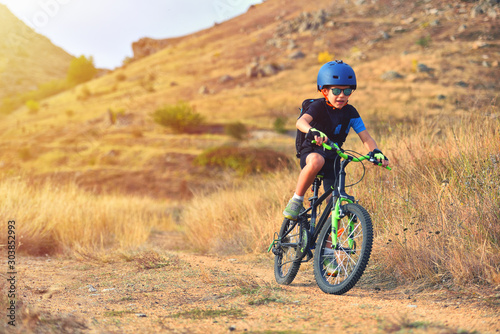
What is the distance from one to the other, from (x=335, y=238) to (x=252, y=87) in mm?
57217

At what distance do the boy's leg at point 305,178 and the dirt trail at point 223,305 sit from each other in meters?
0.82

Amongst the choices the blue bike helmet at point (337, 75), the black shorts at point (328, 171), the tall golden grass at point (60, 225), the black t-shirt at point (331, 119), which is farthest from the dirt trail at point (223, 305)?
the blue bike helmet at point (337, 75)

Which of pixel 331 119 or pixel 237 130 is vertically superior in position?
pixel 237 130

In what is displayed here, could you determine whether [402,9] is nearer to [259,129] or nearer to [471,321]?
[259,129]

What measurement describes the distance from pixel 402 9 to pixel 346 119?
7313 centimetres

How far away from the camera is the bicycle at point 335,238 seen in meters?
4.24

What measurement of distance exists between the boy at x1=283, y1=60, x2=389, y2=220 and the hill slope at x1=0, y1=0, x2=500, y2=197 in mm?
26177

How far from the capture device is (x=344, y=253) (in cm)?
→ 452

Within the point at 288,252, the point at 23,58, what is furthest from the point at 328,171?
the point at 23,58

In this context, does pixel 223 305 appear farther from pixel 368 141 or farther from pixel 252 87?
pixel 252 87

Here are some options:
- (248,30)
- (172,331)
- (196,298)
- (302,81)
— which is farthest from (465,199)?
(248,30)

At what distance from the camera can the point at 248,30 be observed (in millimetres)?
90438

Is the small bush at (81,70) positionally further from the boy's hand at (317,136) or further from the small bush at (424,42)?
the boy's hand at (317,136)

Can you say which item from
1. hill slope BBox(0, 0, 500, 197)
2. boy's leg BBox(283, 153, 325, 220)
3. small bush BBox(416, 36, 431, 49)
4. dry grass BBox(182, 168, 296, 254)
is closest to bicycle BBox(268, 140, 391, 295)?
boy's leg BBox(283, 153, 325, 220)
